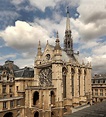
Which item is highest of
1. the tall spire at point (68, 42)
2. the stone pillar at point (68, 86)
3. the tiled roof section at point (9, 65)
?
the tall spire at point (68, 42)

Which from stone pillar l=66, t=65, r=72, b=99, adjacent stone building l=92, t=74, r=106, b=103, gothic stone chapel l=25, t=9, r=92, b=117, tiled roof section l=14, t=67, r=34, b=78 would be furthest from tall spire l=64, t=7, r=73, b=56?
adjacent stone building l=92, t=74, r=106, b=103

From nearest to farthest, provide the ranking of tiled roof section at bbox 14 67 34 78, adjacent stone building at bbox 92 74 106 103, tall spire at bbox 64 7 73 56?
tiled roof section at bbox 14 67 34 78 → tall spire at bbox 64 7 73 56 → adjacent stone building at bbox 92 74 106 103

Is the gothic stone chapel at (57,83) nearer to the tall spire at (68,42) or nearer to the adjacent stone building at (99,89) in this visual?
the tall spire at (68,42)

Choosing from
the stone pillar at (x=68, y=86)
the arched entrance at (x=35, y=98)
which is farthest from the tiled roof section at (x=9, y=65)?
the stone pillar at (x=68, y=86)

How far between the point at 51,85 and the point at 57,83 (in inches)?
78.8

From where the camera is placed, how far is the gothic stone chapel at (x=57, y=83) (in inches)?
1947

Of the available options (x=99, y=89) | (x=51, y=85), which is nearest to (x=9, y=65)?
(x=51, y=85)

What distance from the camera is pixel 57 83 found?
169 ft

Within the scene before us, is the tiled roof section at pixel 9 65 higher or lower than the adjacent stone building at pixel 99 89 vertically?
higher

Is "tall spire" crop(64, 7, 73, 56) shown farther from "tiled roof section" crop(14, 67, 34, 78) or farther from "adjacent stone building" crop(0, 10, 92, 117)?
"tiled roof section" crop(14, 67, 34, 78)

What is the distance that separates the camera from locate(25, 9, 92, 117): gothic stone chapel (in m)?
49.5

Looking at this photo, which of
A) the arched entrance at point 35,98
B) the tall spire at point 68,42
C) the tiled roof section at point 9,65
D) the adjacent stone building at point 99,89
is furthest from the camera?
the adjacent stone building at point 99,89

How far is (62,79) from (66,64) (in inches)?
205

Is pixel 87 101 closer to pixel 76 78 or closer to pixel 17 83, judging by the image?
pixel 76 78
